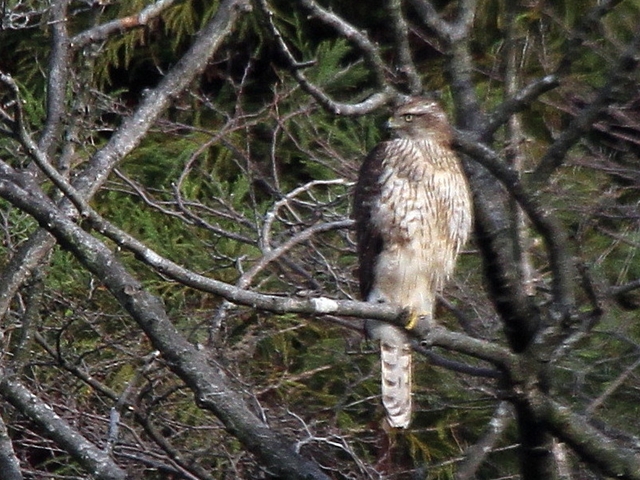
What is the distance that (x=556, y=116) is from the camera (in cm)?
691

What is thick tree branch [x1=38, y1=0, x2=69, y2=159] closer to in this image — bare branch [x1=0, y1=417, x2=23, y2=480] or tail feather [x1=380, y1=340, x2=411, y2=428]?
bare branch [x1=0, y1=417, x2=23, y2=480]

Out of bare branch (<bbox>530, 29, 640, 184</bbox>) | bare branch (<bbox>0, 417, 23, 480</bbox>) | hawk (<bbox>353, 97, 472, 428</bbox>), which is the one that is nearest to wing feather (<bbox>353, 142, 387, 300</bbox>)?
hawk (<bbox>353, 97, 472, 428</bbox>)

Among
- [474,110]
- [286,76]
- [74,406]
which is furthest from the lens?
[286,76]

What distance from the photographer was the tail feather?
5.16 meters

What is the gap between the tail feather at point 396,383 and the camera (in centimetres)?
516

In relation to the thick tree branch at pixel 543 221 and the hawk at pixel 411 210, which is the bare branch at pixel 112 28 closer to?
the hawk at pixel 411 210

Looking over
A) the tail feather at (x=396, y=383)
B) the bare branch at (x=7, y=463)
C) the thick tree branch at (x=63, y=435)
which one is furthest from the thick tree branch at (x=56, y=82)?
the tail feather at (x=396, y=383)

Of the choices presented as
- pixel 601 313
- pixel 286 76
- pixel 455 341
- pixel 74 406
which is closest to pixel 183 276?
pixel 455 341

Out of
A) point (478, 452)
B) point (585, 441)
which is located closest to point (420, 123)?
point (478, 452)

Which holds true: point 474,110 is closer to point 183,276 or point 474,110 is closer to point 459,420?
point 183,276

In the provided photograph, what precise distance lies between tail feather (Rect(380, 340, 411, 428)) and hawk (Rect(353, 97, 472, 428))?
0.05m

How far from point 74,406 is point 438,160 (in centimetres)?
182

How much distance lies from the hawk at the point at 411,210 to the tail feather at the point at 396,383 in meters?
0.05

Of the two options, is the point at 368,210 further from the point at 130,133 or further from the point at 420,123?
the point at 130,133
